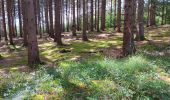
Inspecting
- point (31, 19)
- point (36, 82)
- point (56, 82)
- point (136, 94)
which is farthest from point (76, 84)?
point (31, 19)

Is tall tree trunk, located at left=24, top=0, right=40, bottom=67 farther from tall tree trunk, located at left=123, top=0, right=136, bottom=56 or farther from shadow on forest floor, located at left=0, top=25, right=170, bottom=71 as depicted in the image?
tall tree trunk, located at left=123, top=0, right=136, bottom=56

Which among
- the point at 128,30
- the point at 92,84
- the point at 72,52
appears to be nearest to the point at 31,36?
the point at 72,52

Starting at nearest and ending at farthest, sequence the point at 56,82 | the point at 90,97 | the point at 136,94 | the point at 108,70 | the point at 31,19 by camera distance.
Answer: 1. the point at 90,97
2. the point at 136,94
3. the point at 56,82
4. the point at 108,70
5. the point at 31,19

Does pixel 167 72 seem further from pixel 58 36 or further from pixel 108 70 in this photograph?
pixel 58 36

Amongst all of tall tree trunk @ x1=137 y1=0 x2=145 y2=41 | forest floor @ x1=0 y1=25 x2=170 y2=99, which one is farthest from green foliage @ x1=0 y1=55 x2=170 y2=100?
tall tree trunk @ x1=137 y1=0 x2=145 y2=41

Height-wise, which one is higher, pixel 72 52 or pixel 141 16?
pixel 141 16

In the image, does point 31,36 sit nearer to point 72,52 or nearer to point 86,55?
point 86,55

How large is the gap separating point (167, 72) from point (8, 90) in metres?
6.57

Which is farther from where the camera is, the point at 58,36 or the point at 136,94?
the point at 58,36

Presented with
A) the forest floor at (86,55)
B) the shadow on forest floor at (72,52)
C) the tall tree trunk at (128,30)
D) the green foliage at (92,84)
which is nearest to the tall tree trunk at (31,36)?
the forest floor at (86,55)

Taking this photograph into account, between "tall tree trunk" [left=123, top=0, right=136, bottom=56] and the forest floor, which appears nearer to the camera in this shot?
the forest floor

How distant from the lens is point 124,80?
9.98 m

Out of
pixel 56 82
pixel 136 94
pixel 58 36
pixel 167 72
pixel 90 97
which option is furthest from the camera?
pixel 58 36

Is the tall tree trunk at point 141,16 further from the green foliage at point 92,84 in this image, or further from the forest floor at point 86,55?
the green foliage at point 92,84
